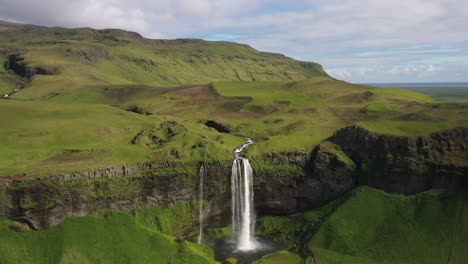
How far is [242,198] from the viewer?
9388cm

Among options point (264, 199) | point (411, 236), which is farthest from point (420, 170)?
point (264, 199)

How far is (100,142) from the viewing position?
344ft

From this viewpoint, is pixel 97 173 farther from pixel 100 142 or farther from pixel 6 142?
pixel 6 142

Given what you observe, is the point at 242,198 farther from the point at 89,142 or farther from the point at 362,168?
the point at 89,142

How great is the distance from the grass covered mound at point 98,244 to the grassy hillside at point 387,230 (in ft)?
54.8

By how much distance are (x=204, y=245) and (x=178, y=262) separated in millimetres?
11575

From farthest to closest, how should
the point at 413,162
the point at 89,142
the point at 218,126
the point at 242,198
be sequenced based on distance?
the point at 218,126
the point at 89,142
the point at 242,198
the point at 413,162

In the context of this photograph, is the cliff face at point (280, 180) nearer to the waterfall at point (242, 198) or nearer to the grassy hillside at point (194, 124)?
the waterfall at point (242, 198)

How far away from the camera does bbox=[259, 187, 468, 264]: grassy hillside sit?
77000mm

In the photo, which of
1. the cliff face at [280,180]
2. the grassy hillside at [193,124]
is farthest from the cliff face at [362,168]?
the grassy hillside at [193,124]


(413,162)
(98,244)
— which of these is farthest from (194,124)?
(413,162)

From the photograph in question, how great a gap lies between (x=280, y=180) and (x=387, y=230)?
2444 centimetres

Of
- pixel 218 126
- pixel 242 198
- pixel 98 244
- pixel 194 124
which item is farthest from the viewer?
pixel 218 126

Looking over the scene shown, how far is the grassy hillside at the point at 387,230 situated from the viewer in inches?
3031
